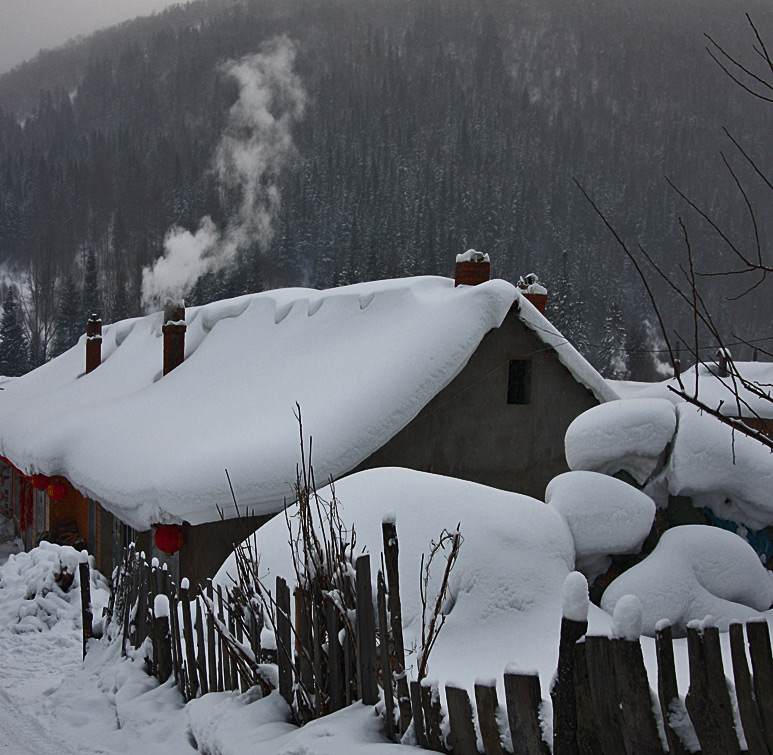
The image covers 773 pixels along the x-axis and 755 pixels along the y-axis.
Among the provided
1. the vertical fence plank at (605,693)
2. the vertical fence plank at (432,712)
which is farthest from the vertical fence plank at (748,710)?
the vertical fence plank at (432,712)

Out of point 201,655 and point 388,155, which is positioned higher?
point 388,155

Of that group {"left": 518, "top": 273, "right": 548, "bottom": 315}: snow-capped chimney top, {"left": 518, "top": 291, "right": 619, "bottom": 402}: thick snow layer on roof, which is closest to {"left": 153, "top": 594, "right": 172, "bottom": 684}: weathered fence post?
{"left": 518, "top": 291, "right": 619, "bottom": 402}: thick snow layer on roof

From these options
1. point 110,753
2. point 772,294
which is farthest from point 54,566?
point 772,294

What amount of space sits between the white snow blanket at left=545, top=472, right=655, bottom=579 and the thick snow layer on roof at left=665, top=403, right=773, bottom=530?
2.10ft

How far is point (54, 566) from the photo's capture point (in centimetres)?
1107

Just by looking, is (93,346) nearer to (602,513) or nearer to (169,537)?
(169,537)

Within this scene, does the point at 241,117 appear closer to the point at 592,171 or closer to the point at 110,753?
the point at 592,171

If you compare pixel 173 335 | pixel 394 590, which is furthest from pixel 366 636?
pixel 173 335

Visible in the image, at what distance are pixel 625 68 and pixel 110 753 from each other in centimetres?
16149

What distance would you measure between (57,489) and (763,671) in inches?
525

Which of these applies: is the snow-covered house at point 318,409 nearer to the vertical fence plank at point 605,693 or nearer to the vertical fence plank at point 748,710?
the vertical fence plank at point 605,693

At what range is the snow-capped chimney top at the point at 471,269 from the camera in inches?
511

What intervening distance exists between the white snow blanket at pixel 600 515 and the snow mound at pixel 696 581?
0.22 meters

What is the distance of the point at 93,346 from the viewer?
21.0 meters
